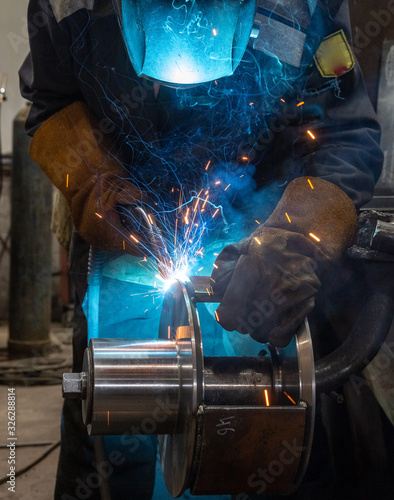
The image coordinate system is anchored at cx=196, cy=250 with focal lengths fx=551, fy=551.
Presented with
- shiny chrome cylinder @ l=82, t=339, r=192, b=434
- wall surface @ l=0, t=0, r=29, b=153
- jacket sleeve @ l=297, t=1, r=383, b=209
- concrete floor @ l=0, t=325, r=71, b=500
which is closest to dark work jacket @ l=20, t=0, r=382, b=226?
jacket sleeve @ l=297, t=1, r=383, b=209

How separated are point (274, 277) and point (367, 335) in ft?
0.85

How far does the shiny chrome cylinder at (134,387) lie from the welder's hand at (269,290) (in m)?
0.13

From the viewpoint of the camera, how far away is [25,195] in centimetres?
467

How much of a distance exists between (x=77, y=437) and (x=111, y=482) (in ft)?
0.62

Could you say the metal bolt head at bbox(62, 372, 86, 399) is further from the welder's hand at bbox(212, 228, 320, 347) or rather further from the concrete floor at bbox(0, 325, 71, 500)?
the concrete floor at bbox(0, 325, 71, 500)

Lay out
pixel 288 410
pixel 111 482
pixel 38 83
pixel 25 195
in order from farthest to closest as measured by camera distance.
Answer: pixel 25 195
pixel 111 482
pixel 38 83
pixel 288 410

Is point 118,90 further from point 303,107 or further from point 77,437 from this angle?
point 77,437

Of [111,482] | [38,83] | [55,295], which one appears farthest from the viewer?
[55,295]

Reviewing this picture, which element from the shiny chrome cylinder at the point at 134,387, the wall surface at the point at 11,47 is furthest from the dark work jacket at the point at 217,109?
the wall surface at the point at 11,47

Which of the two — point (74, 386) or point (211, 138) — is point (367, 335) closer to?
point (74, 386)

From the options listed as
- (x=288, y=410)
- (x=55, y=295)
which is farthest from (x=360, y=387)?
(x=55, y=295)

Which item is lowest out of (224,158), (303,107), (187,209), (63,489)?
(63,489)

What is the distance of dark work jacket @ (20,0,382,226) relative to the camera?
5.02 ft

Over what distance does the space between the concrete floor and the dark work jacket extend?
1.37 metres
